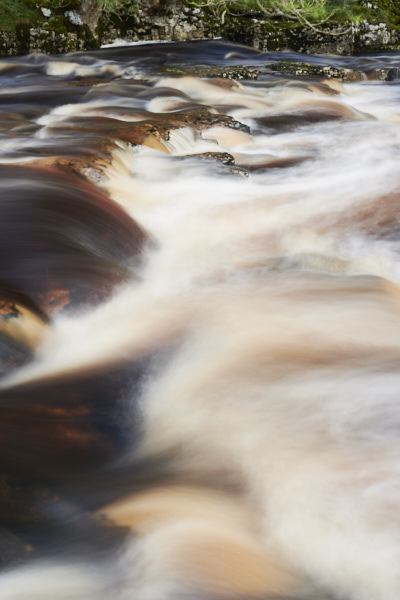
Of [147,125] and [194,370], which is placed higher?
[147,125]

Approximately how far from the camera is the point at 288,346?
102 inches

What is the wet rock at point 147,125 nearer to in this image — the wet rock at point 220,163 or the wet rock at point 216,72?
the wet rock at point 220,163

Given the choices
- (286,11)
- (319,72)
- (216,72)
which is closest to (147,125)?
(216,72)

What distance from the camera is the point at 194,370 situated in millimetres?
2486

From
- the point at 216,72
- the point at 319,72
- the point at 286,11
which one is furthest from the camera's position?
the point at 286,11

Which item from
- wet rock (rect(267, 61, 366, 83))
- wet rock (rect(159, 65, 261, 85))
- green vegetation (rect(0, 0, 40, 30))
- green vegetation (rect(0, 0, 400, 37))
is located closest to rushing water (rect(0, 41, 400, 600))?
wet rock (rect(159, 65, 261, 85))

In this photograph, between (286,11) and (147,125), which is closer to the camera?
(147,125)

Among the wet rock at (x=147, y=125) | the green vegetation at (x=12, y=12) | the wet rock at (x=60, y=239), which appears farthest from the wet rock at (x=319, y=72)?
the wet rock at (x=60, y=239)

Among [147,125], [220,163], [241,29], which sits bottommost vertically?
[220,163]

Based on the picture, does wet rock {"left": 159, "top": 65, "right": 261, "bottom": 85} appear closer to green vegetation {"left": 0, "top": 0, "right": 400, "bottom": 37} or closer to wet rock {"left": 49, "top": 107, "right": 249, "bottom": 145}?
wet rock {"left": 49, "top": 107, "right": 249, "bottom": 145}

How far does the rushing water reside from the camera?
154 cm

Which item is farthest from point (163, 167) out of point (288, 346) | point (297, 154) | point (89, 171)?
point (288, 346)

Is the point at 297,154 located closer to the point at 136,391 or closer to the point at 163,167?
the point at 163,167

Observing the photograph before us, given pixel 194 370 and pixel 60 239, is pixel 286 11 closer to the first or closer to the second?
pixel 60 239
